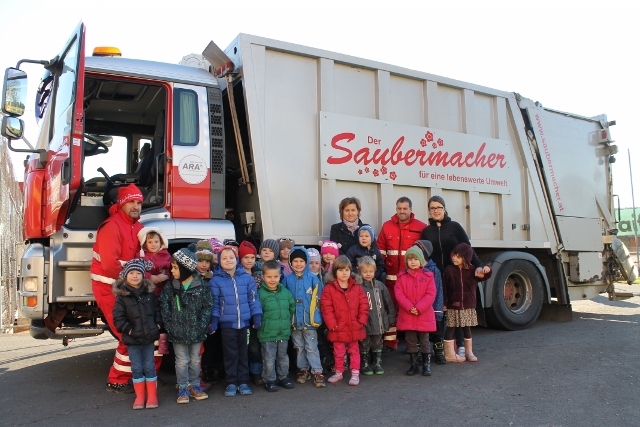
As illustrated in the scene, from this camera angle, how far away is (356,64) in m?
6.41

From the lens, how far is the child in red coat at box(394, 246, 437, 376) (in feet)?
17.7

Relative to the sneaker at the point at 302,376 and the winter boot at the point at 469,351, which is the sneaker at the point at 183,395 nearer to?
the sneaker at the point at 302,376

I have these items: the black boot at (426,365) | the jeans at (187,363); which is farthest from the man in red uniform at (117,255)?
the black boot at (426,365)

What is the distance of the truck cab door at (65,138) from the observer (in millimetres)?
4613

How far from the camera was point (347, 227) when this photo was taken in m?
5.83

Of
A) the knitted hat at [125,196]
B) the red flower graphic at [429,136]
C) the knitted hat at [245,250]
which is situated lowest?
the knitted hat at [245,250]

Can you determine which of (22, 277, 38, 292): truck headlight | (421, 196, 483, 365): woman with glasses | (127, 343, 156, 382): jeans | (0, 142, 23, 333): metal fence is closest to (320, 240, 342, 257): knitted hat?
(421, 196, 483, 365): woman with glasses

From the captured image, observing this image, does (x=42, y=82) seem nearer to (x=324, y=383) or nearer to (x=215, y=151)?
(x=215, y=151)

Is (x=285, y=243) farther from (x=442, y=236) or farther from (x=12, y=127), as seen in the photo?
(x=12, y=127)

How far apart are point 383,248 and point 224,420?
2.82m

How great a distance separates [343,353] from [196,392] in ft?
4.42

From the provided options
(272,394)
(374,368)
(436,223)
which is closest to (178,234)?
(272,394)

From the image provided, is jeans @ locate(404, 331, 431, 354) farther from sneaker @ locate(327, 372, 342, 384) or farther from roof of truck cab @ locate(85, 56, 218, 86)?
roof of truck cab @ locate(85, 56, 218, 86)

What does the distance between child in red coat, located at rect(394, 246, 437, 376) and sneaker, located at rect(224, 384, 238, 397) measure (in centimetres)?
168
